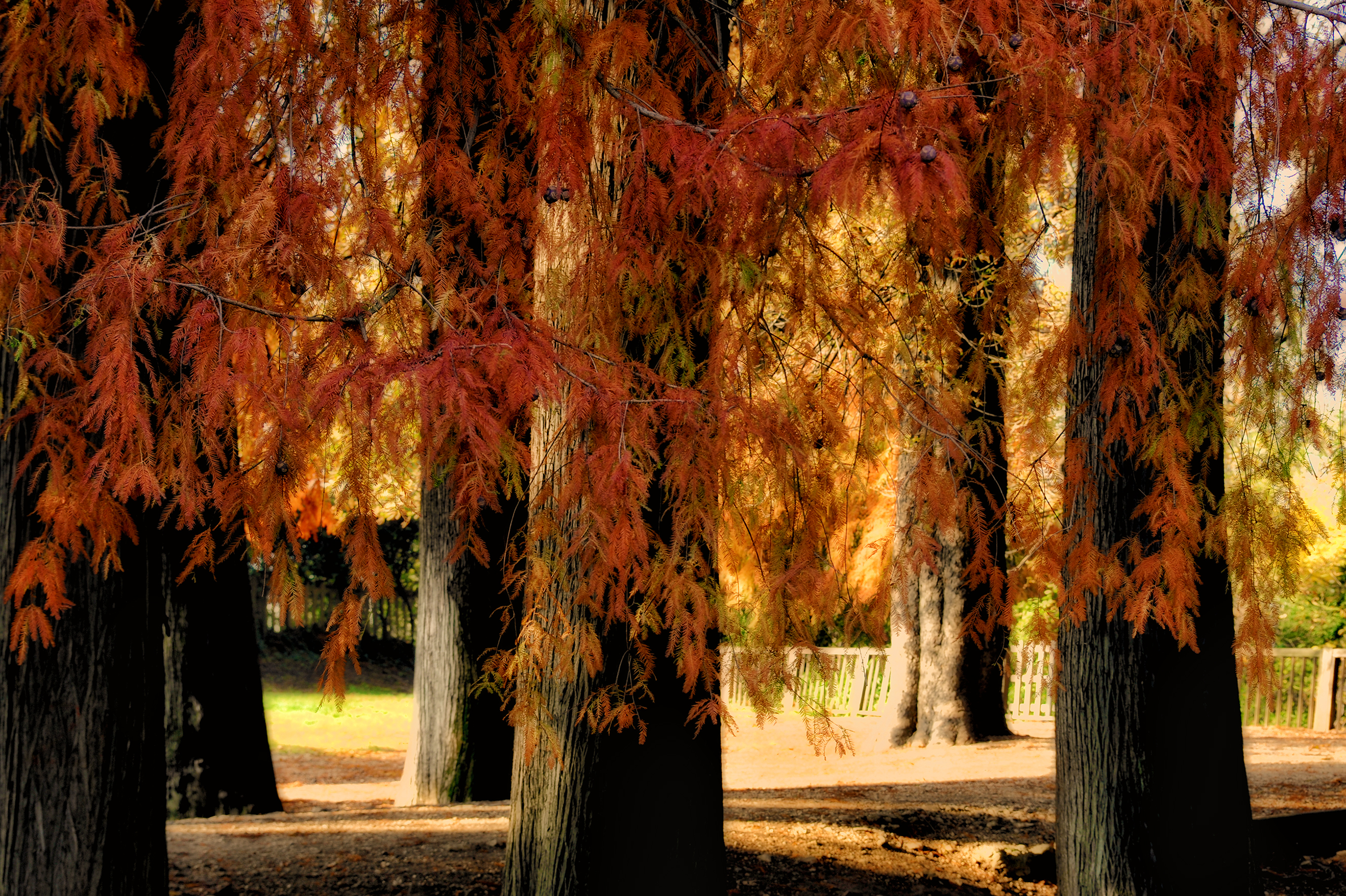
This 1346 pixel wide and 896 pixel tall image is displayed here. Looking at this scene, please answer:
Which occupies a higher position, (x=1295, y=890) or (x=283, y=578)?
(x=283, y=578)

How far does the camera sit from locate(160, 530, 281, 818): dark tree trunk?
845 centimetres

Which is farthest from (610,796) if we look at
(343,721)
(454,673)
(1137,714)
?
(343,721)

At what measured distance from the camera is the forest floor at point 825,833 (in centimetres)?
618

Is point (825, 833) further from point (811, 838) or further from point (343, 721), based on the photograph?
point (343, 721)

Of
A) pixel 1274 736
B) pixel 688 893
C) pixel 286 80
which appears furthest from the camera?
pixel 1274 736

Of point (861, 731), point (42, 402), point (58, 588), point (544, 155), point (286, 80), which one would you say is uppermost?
point (286, 80)

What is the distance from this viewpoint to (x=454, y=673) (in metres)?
8.25

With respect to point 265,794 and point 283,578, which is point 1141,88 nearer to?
point 283,578

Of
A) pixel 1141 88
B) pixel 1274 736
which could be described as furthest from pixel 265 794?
pixel 1274 736

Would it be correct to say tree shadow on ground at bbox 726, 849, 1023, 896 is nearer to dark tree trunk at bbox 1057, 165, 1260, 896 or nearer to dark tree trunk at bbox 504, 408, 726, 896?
dark tree trunk at bbox 1057, 165, 1260, 896

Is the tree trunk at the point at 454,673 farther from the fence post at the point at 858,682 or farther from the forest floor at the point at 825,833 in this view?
the fence post at the point at 858,682

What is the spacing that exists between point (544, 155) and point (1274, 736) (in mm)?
13734

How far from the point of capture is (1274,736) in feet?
47.1

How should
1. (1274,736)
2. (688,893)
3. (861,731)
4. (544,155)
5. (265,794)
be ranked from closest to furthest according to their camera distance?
(544,155) < (688,893) < (265,794) < (1274,736) < (861,731)
